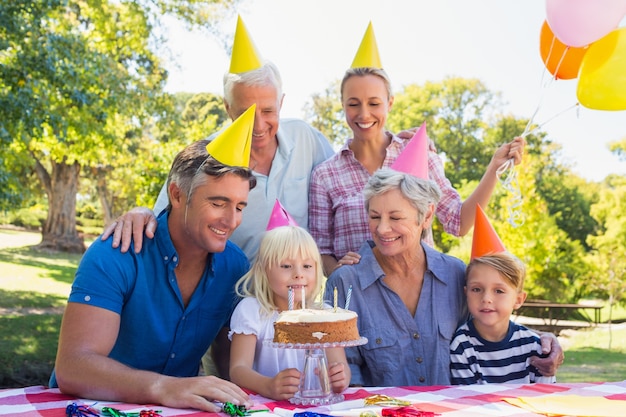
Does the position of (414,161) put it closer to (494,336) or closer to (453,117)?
(494,336)

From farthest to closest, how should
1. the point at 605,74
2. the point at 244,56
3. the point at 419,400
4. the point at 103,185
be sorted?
the point at 103,185 → the point at 244,56 → the point at 605,74 → the point at 419,400

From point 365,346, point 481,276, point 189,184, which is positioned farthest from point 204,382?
point 481,276

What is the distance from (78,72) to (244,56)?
5.84 metres

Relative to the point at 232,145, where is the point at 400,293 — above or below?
below

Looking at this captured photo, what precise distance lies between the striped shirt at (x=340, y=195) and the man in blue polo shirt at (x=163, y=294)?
2.73ft

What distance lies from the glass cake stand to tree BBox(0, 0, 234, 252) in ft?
20.8

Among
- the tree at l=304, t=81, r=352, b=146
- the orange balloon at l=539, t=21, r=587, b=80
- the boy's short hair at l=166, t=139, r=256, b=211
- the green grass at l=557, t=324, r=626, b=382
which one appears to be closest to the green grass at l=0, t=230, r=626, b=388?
the green grass at l=557, t=324, r=626, b=382

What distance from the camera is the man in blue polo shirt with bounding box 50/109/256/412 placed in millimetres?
2465

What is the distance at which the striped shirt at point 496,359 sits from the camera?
10.3ft

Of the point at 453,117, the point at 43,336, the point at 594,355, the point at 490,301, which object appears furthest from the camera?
the point at 453,117

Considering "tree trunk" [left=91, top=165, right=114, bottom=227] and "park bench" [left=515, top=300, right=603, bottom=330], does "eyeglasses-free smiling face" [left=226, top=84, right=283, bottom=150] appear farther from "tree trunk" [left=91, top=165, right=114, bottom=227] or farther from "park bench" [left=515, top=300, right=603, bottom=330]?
"tree trunk" [left=91, top=165, right=114, bottom=227]

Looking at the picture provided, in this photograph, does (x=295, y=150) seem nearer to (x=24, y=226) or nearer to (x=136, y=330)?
(x=136, y=330)

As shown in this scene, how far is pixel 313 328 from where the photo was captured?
2398 mm

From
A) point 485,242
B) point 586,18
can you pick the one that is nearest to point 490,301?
point 485,242
